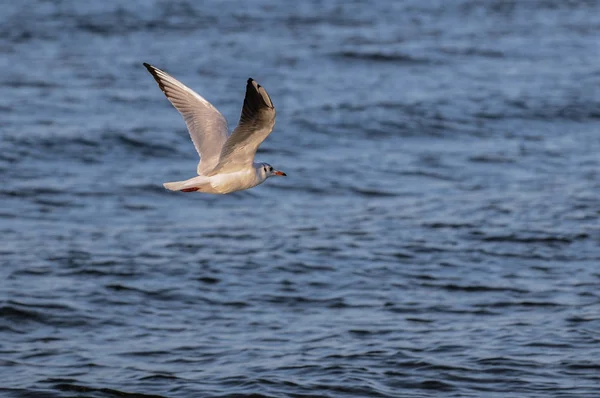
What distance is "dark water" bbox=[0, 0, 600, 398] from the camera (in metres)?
8.84

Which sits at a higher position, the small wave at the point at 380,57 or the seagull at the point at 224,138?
the small wave at the point at 380,57

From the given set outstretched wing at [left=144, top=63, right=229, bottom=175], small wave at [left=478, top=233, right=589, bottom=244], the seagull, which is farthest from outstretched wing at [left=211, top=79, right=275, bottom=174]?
small wave at [left=478, top=233, right=589, bottom=244]

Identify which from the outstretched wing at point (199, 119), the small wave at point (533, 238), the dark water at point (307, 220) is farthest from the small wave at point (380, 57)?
the outstretched wing at point (199, 119)

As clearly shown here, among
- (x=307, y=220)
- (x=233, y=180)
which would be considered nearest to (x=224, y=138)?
(x=233, y=180)

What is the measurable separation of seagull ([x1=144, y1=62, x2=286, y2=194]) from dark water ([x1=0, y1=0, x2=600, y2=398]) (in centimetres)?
179

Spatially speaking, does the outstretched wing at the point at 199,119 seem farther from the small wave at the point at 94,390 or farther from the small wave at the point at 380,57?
the small wave at the point at 380,57

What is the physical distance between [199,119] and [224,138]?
0.28 meters

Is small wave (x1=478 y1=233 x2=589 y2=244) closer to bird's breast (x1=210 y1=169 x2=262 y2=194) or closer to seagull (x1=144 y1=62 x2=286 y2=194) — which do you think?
seagull (x1=144 y1=62 x2=286 y2=194)

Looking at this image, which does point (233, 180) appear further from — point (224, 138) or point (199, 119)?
point (199, 119)

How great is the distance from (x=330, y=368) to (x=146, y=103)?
8.94 metres

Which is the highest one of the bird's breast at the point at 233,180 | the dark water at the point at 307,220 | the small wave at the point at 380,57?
the small wave at the point at 380,57

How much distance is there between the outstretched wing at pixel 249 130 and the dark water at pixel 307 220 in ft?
6.28

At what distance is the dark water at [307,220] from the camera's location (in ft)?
29.0

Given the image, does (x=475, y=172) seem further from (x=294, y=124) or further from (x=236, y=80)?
(x=236, y=80)
